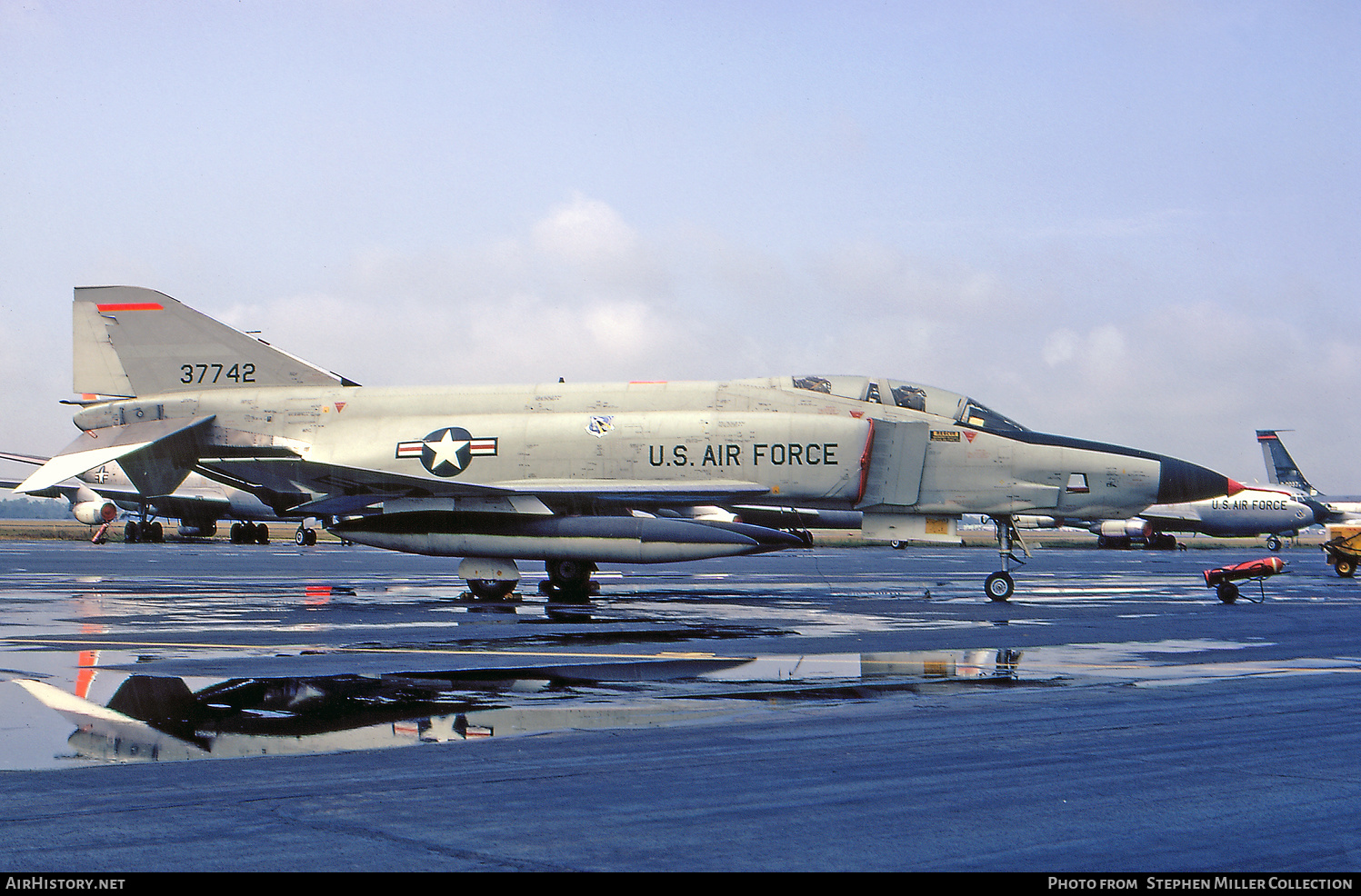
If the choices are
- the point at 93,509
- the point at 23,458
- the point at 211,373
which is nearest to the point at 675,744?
the point at 211,373

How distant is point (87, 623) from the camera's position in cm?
1413

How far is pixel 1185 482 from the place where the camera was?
19156 millimetres

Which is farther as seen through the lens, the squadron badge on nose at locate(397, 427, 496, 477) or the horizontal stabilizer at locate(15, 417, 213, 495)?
the horizontal stabilizer at locate(15, 417, 213, 495)

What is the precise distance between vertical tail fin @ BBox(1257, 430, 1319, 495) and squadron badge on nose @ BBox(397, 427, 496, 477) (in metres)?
65.1

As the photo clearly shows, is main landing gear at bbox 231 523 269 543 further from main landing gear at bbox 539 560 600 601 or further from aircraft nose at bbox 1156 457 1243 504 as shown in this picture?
aircraft nose at bbox 1156 457 1243 504

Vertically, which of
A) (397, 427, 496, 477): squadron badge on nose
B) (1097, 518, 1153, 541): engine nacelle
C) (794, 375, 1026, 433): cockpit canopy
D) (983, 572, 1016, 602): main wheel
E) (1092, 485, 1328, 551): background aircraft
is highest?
(794, 375, 1026, 433): cockpit canopy

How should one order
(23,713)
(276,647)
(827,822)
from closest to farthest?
(827,822) < (23,713) < (276,647)

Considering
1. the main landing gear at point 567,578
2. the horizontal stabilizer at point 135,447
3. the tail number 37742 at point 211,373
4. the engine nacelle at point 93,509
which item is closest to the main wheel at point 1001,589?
the main landing gear at point 567,578

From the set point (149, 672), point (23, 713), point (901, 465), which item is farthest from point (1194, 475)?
point (23, 713)

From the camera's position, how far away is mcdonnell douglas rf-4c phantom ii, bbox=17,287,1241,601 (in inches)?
→ 746

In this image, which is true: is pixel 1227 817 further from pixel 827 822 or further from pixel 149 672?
pixel 149 672

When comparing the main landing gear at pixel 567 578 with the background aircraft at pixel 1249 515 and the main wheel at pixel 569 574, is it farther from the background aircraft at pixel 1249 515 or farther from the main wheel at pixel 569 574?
the background aircraft at pixel 1249 515

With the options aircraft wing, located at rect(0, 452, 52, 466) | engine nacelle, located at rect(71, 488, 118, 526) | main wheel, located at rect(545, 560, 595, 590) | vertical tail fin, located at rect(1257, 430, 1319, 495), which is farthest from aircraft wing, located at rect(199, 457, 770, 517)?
vertical tail fin, located at rect(1257, 430, 1319, 495)

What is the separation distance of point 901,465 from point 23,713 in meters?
14.5
